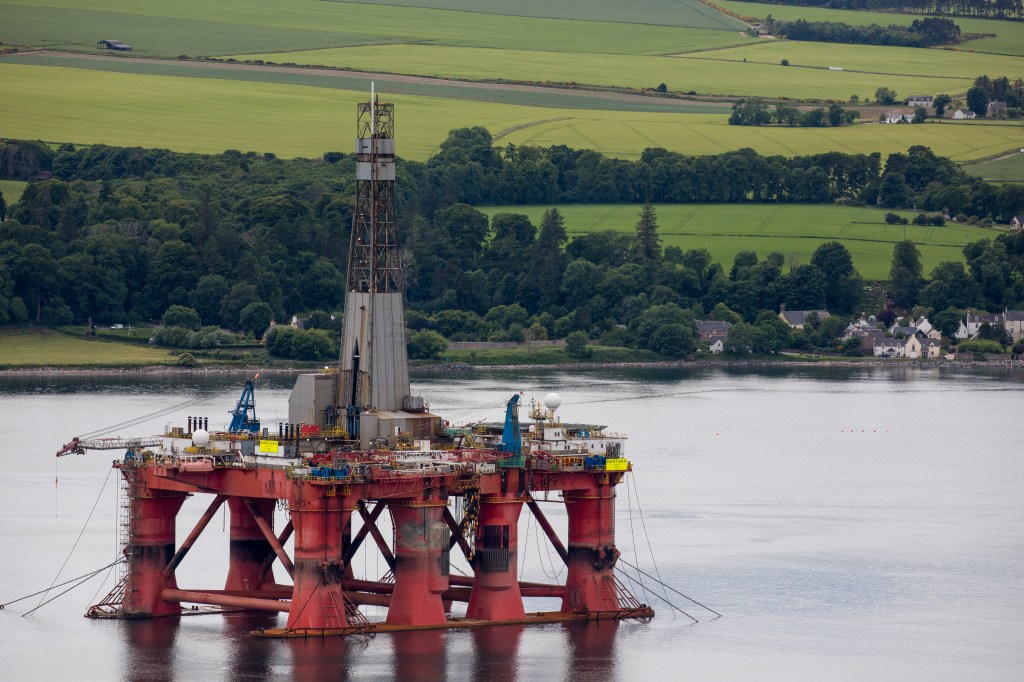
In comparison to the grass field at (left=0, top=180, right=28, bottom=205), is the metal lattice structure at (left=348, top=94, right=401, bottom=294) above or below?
below

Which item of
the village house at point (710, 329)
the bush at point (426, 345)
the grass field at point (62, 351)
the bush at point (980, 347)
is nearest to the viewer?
the grass field at point (62, 351)

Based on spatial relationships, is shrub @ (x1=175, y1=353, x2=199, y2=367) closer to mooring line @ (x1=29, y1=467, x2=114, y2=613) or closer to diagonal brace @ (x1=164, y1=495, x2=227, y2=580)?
mooring line @ (x1=29, y1=467, x2=114, y2=613)

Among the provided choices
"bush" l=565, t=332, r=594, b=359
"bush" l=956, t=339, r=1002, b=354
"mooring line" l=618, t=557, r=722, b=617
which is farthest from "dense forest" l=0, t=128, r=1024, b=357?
"mooring line" l=618, t=557, r=722, b=617

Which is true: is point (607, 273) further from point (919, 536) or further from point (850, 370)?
point (919, 536)

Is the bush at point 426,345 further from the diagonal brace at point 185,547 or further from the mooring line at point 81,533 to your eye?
the diagonal brace at point 185,547

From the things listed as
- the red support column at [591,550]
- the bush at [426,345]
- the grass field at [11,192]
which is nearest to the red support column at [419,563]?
the red support column at [591,550]

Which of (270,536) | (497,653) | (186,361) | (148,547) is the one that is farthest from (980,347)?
(270,536)

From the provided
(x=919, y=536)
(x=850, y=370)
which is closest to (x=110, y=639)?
(x=919, y=536)
